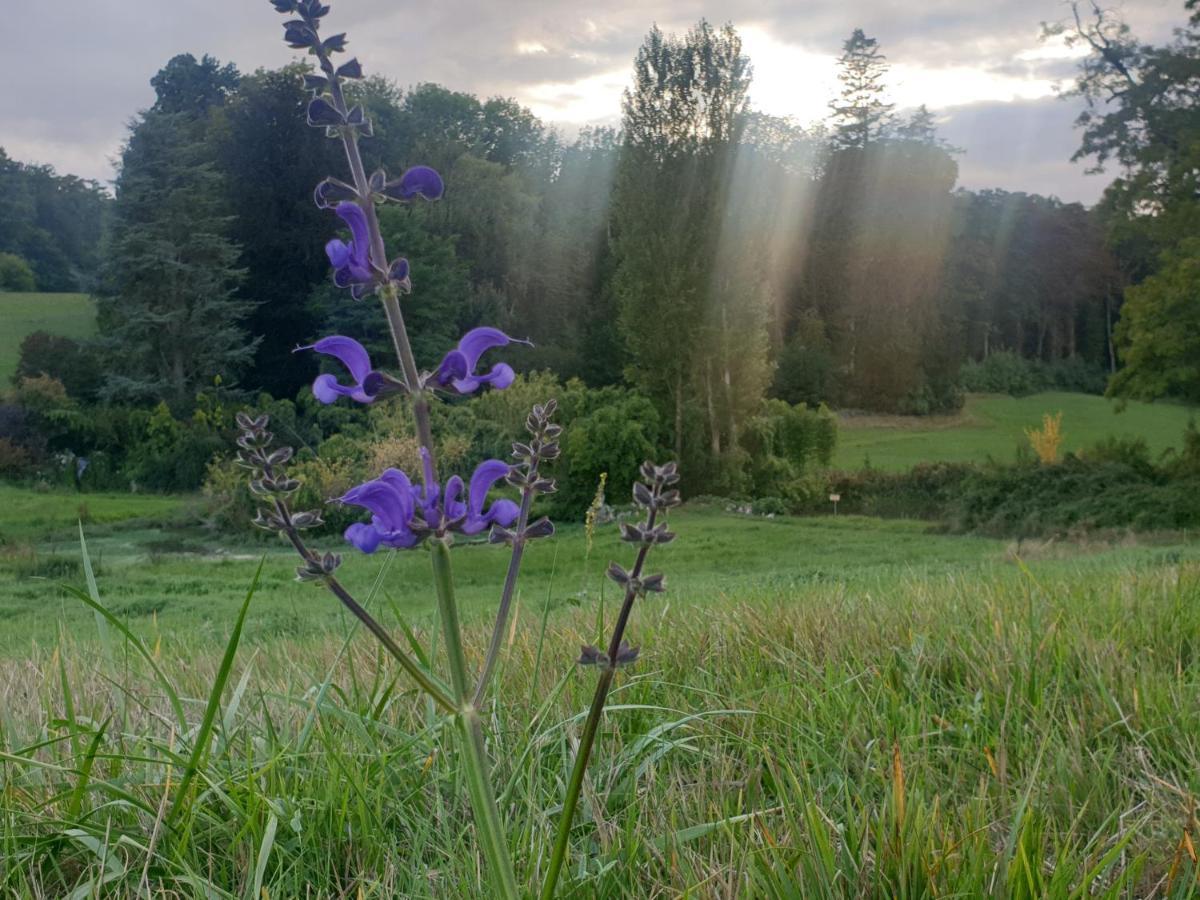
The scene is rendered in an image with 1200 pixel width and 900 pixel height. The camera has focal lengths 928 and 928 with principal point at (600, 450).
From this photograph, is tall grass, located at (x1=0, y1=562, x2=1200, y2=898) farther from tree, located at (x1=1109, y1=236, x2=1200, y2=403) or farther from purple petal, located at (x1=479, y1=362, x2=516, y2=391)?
tree, located at (x1=1109, y1=236, x2=1200, y2=403)

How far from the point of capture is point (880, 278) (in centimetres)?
2523

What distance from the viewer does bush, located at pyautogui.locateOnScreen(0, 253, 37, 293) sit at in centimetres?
2544

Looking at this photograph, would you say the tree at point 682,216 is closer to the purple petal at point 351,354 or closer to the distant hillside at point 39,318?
the distant hillside at point 39,318

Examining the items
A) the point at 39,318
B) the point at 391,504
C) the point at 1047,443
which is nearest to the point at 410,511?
the point at 391,504

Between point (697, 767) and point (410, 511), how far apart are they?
1.11 meters

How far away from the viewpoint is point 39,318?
A: 23.0 meters

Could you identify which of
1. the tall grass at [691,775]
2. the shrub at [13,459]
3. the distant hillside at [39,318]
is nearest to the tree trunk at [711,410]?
the shrub at [13,459]

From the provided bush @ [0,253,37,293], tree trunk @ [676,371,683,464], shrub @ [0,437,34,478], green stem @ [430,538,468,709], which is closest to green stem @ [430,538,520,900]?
green stem @ [430,538,468,709]

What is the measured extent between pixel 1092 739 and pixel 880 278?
81.3ft

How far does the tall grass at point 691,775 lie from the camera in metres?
1.29

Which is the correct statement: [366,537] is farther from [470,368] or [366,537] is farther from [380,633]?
[470,368]

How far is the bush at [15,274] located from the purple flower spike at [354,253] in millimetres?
29148

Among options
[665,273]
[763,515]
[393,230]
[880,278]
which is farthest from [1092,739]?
[880,278]

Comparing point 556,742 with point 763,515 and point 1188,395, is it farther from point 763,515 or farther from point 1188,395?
point 1188,395
